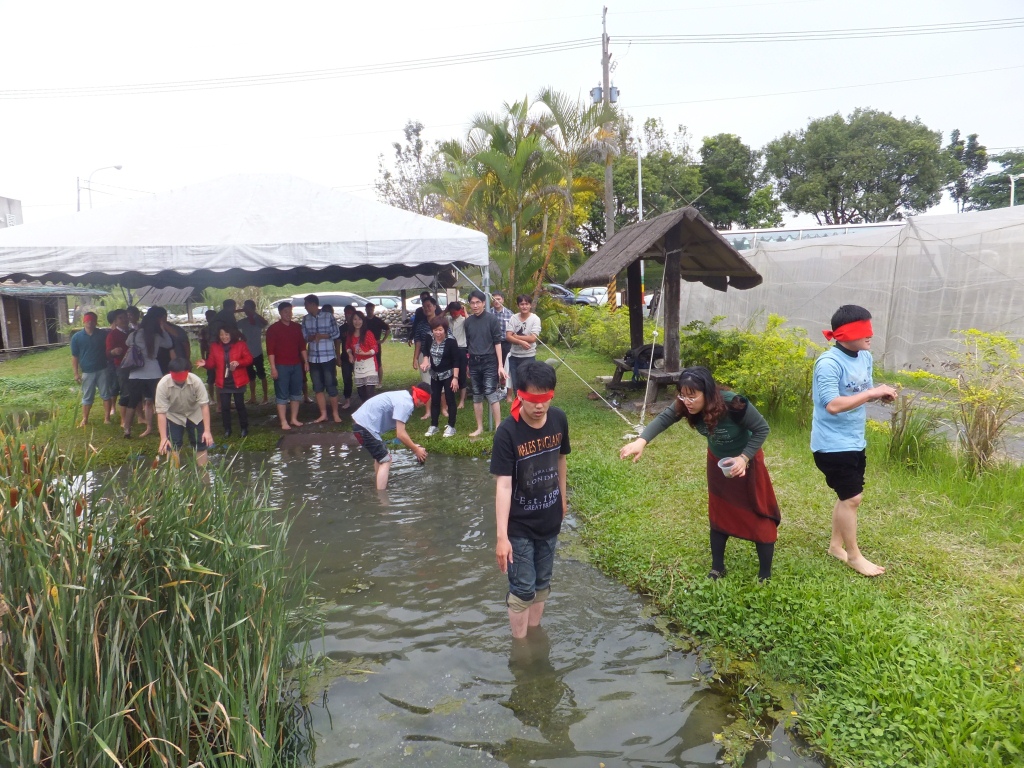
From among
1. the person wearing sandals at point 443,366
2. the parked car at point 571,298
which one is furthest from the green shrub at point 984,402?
the parked car at point 571,298

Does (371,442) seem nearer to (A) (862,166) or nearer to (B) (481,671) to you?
(B) (481,671)

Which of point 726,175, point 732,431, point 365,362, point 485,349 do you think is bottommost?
point 365,362

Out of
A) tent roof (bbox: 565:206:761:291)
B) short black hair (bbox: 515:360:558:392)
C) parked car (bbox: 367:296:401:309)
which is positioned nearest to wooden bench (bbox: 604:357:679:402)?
tent roof (bbox: 565:206:761:291)

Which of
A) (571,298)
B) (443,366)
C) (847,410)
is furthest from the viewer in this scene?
(571,298)

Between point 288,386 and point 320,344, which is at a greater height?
point 320,344

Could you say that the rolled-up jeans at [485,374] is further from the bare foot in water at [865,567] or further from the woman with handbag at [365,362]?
the bare foot in water at [865,567]

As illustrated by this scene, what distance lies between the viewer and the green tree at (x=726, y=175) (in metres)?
37.7

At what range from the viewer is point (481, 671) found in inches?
161

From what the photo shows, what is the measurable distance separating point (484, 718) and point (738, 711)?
1.30 meters

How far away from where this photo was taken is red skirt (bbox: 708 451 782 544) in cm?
429

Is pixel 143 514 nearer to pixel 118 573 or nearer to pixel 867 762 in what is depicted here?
pixel 118 573

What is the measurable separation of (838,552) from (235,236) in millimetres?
8279

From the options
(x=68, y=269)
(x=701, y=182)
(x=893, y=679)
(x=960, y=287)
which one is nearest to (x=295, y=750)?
(x=893, y=679)

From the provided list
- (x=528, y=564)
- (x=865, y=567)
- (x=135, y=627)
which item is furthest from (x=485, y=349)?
(x=135, y=627)
